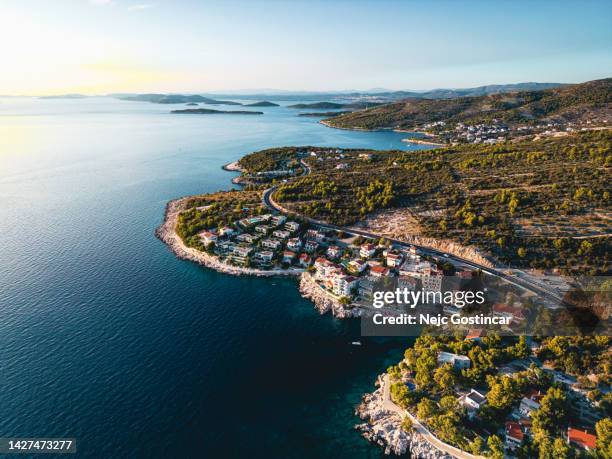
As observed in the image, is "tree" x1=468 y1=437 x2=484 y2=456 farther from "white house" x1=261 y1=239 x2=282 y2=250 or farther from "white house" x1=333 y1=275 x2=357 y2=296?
"white house" x1=261 y1=239 x2=282 y2=250

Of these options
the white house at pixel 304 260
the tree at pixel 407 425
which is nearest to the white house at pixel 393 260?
the white house at pixel 304 260

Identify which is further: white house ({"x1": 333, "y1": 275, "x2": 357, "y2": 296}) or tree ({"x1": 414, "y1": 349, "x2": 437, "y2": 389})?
white house ({"x1": 333, "y1": 275, "x2": 357, "y2": 296})

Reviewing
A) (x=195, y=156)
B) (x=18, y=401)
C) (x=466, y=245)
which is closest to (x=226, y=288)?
(x=18, y=401)

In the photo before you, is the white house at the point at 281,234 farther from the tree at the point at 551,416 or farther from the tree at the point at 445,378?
the tree at the point at 551,416

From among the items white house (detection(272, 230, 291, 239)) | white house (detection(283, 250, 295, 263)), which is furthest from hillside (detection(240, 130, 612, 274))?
white house (detection(283, 250, 295, 263))

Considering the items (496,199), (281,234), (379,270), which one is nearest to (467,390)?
(379,270)
